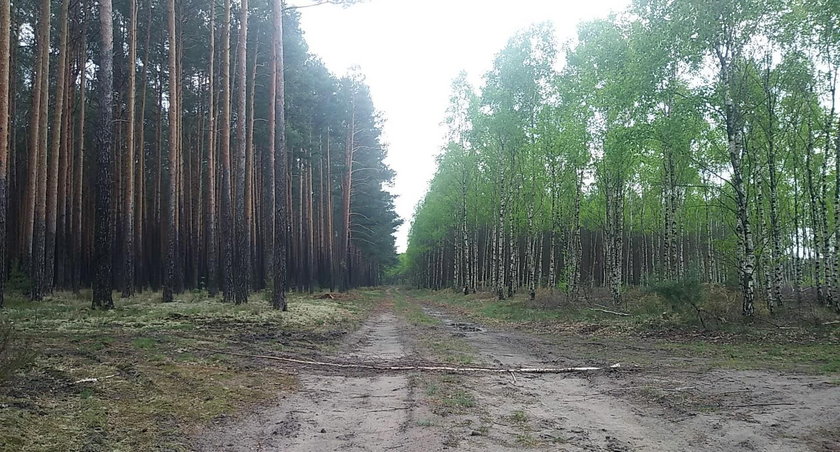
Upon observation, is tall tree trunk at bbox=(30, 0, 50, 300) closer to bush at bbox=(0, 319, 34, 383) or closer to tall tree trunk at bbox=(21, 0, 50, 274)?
tall tree trunk at bbox=(21, 0, 50, 274)

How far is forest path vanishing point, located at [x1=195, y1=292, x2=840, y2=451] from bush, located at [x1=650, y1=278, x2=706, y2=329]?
6012 mm

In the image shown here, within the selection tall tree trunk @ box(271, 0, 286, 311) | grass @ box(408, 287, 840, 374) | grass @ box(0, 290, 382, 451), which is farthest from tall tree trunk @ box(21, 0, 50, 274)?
grass @ box(408, 287, 840, 374)

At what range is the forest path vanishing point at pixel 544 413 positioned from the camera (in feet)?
16.6

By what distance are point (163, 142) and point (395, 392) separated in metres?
32.6

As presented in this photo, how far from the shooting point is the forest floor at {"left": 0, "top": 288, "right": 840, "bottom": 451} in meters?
5.02

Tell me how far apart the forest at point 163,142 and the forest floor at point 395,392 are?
20.1 ft

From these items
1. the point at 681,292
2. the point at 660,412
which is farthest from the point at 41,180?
the point at 681,292

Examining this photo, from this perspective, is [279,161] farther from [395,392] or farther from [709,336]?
[709,336]

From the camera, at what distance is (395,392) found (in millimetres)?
7320

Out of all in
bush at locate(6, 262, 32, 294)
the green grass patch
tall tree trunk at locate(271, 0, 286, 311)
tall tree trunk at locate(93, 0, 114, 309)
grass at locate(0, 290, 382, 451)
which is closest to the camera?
grass at locate(0, 290, 382, 451)

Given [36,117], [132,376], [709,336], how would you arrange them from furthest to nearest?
[36,117] < [709,336] < [132,376]

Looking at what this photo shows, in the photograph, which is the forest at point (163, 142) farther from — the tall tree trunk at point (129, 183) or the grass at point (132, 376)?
the grass at point (132, 376)

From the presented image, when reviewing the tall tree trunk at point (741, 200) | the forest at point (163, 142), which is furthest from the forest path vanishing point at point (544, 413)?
the forest at point (163, 142)

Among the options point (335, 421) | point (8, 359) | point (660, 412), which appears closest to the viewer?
point (8, 359)
